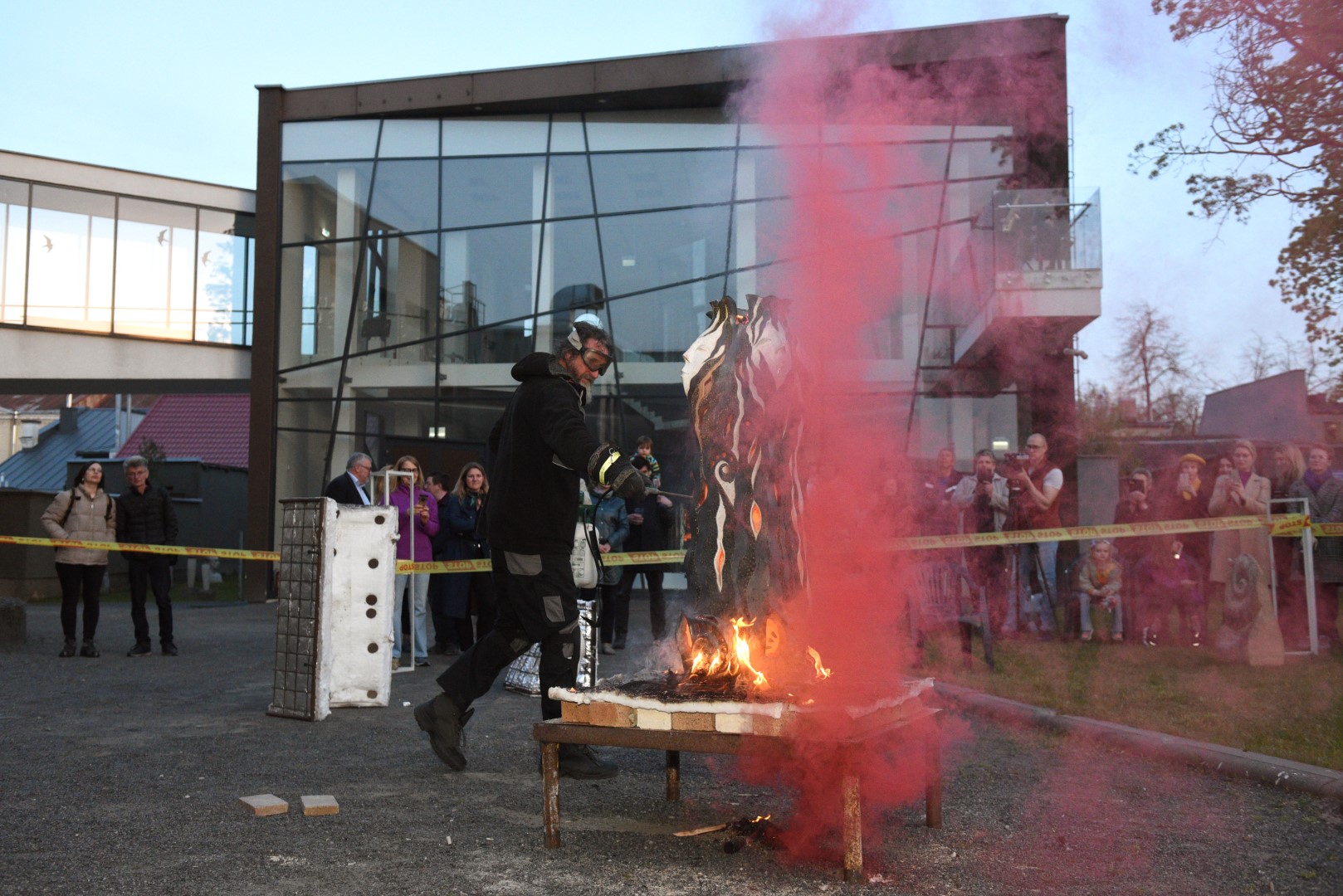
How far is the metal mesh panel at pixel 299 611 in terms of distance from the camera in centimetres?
725

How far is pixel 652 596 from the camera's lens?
1140 centimetres

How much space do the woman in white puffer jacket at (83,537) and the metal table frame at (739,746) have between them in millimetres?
8267

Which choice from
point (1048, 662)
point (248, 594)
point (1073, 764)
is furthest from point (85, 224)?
point (1073, 764)

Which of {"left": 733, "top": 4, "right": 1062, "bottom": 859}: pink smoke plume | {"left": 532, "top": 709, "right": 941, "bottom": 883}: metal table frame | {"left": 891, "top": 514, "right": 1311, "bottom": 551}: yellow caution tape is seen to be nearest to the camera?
{"left": 532, "top": 709, "right": 941, "bottom": 883}: metal table frame

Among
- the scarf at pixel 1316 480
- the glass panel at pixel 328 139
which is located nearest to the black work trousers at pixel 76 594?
the glass panel at pixel 328 139

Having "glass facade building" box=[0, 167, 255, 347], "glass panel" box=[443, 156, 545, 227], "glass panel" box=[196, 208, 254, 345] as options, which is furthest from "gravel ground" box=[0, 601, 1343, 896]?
"glass facade building" box=[0, 167, 255, 347]

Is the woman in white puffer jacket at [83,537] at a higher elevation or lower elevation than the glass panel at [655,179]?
lower

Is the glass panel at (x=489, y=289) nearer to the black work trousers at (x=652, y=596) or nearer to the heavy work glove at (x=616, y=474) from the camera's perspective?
the black work trousers at (x=652, y=596)

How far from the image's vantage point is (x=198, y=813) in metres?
4.70

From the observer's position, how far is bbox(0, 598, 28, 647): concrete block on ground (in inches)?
459

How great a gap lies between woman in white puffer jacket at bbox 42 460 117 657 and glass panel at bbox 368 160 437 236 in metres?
9.05

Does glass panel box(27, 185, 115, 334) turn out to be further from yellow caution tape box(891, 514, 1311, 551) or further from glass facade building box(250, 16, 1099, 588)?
yellow caution tape box(891, 514, 1311, 551)

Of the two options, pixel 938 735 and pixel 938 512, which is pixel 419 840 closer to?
pixel 938 735

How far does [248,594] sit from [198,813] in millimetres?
15355
